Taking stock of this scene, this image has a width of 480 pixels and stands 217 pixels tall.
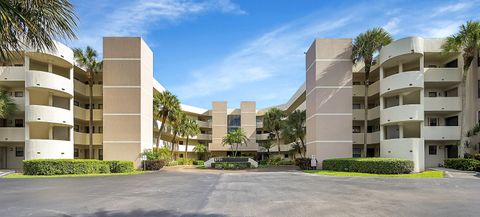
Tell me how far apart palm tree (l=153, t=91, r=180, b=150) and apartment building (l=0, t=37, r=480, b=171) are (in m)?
4.53

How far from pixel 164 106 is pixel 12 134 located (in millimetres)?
18531

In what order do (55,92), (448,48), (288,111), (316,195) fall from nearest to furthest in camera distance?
(316,195) < (448,48) < (55,92) < (288,111)

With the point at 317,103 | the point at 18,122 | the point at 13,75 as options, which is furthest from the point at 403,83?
the point at 18,122

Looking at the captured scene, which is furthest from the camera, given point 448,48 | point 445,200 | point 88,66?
point 88,66

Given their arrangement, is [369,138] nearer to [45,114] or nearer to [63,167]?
A: [63,167]

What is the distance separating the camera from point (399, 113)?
1346 inches

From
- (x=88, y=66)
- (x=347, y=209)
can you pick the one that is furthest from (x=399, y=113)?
(x=88, y=66)

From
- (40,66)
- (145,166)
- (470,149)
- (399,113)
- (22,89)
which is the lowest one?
(145,166)

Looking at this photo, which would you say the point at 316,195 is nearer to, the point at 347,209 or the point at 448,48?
the point at 347,209

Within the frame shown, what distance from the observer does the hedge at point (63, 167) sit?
97.2ft

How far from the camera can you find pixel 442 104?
34.3 m

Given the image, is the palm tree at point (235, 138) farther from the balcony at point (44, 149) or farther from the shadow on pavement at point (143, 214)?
the shadow on pavement at point (143, 214)

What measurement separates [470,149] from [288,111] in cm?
3770

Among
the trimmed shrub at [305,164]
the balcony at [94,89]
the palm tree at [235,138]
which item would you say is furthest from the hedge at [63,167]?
the palm tree at [235,138]
